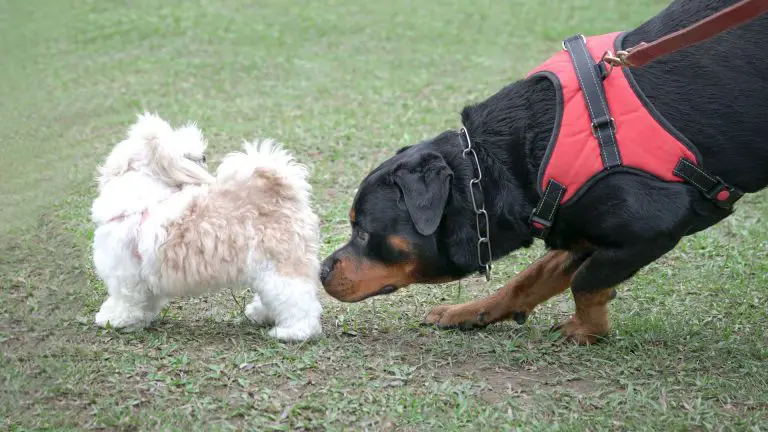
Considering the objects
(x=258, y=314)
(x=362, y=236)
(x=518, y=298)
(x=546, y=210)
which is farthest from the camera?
(x=518, y=298)

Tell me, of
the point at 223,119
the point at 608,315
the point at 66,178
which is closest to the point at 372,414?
the point at 608,315

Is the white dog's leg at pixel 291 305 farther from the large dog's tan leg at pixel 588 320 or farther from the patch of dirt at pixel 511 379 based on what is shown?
the large dog's tan leg at pixel 588 320

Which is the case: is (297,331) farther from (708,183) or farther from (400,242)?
(708,183)

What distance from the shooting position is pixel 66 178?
7.24 meters

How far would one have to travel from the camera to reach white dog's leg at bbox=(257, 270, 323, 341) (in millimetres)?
4469

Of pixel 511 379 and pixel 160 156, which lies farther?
pixel 160 156

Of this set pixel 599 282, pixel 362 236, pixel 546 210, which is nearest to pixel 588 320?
pixel 599 282

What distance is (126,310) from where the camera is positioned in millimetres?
4664

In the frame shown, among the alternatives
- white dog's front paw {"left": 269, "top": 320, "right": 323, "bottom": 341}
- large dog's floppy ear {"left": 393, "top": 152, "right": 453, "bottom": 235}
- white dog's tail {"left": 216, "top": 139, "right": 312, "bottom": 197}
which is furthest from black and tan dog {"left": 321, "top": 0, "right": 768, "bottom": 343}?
→ white dog's tail {"left": 216, "top": 139, "right": 312, "bottom": 197}

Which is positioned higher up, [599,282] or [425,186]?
[425,186]

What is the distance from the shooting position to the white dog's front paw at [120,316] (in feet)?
15.3

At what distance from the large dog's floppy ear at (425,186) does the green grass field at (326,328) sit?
2.68ft

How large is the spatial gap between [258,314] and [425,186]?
1.32 metres

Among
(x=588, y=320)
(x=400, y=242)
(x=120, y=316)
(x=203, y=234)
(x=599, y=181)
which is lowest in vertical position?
(x=588, y=320)
